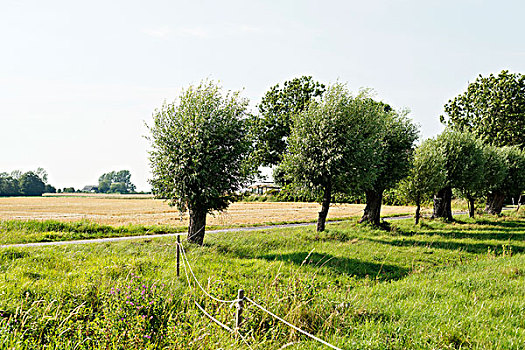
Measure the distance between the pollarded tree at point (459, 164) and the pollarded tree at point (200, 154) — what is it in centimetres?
2221

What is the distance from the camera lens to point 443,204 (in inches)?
1335

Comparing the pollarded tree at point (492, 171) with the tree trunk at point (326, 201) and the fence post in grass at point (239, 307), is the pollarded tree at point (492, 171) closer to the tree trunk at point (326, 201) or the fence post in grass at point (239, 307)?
the tree trunk at point (326, 201)

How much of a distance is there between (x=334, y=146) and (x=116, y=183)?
5834 inches

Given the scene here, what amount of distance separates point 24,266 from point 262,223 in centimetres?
1889

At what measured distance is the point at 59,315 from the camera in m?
6.79

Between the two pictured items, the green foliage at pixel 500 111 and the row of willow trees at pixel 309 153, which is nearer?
the row of willow trees at pixel 309 153

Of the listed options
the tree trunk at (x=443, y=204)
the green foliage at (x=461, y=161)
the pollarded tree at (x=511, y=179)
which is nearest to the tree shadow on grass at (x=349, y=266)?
the green foliage at (x=461, y=161)

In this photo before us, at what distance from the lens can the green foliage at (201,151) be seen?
15094 mm

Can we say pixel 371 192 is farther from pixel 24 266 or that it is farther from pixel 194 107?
pixel 24 266

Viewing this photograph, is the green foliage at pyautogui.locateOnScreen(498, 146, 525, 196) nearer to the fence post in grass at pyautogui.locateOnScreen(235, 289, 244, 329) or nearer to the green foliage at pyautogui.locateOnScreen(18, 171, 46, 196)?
the fence post in grass at pyautogui.locateOnScreen(235, 289, 244, 329)

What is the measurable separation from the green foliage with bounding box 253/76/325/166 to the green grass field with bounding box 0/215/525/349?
24005mm

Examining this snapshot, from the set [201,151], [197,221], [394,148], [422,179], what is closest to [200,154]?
[201,151]

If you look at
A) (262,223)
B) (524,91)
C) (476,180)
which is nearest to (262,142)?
(262,223)

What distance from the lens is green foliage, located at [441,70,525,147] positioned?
161 feet
